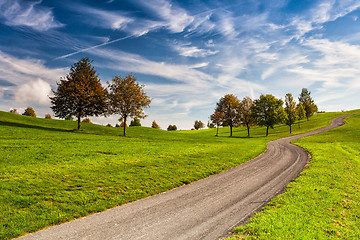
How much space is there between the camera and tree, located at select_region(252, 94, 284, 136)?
69375 mm

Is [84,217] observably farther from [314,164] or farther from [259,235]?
[314,164]

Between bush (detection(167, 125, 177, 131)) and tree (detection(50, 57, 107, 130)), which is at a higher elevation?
tree (detection(50, 57, 107, 130))

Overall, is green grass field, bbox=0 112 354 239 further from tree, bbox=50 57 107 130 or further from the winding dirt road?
tree, bbox=50 57 107 130

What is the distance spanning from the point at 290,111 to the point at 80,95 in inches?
2910

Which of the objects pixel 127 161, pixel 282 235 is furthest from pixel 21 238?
pixel 127 161

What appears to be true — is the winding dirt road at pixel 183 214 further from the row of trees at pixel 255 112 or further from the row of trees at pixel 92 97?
the row of trees at pixel 255 112

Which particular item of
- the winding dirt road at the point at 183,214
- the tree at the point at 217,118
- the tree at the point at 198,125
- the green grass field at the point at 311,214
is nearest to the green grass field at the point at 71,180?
the winding dirt road at the point at 183,214

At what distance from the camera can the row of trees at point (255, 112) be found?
70.2 m

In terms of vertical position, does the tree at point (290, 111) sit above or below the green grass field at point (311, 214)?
above

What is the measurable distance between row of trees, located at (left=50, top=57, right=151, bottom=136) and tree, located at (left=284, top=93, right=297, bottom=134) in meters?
56.4

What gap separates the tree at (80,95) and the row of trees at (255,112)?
45.2 meters

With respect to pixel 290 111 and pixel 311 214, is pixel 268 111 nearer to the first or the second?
pixel 290 111

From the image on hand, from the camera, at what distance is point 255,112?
72000mm

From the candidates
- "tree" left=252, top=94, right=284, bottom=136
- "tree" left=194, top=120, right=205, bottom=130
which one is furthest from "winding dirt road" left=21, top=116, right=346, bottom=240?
"tree" left=194, top=120, right=205, bottom=130
